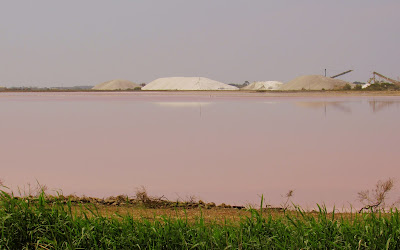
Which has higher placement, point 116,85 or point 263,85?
point 116,85

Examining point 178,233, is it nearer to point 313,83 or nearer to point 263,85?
point 313,83

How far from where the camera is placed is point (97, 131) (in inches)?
675

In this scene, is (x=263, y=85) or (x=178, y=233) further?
(x=263, y=85)

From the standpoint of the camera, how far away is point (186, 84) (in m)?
107

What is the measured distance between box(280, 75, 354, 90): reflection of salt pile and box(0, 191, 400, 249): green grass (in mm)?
84635

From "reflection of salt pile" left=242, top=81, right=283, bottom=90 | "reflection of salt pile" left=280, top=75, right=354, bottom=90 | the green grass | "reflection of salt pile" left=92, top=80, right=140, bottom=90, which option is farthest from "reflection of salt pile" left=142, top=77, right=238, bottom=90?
the green grass

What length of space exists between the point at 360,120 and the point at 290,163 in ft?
39.3

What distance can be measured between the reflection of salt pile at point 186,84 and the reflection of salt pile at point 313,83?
12.9 meters

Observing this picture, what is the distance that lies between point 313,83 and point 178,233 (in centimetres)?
8830

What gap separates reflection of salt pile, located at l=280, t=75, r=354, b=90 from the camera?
3426 inches

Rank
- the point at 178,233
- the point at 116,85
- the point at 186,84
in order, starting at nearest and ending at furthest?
the point at 178,233 < the point at 186,84 < the point at 116,85

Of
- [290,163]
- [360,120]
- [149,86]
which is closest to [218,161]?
[290,163]

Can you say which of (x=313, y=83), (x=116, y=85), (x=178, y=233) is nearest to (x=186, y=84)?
(x=116, y=85)

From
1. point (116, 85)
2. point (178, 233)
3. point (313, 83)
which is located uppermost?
point (116, 85)
